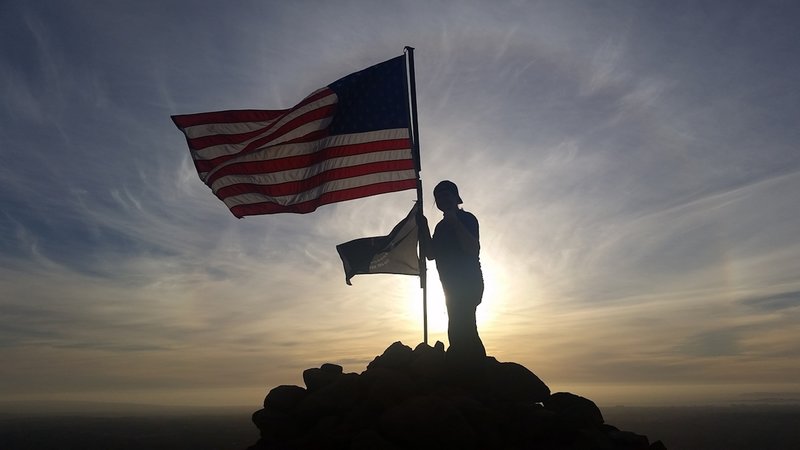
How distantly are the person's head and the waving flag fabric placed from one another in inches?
27.3

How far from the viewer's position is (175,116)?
12.7m

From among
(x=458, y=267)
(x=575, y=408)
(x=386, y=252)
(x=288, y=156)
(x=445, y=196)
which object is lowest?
(x=575, y=408)

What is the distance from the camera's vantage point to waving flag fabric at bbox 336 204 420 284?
1224 cm

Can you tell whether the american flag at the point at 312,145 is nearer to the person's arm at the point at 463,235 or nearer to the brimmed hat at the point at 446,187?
the brimmed hat at the point at 446,187

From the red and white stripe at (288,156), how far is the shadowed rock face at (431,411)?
4071mm

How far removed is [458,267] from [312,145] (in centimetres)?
450

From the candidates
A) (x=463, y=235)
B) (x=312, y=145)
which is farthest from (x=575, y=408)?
(x=312, y=145)

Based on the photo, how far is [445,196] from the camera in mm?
11625

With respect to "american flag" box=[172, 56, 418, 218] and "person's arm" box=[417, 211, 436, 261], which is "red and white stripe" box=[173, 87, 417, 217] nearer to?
"american flag" box=[172, 56, 418, 218]

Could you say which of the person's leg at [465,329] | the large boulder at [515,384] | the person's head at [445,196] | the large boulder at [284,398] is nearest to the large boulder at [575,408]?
the large boulder at [515,384]

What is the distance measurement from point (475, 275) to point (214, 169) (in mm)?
6547

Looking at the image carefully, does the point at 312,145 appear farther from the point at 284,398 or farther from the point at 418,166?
the point at 284,398

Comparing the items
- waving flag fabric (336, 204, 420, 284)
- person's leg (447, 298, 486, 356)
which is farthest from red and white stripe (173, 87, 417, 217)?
person's leg (447, 298, 486, 356)

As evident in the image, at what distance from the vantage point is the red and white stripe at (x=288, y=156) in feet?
41.3
